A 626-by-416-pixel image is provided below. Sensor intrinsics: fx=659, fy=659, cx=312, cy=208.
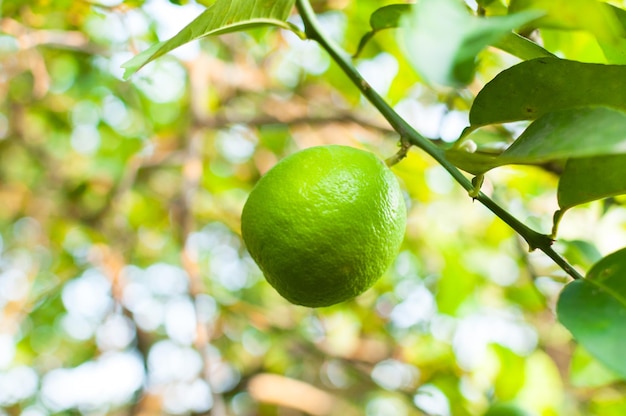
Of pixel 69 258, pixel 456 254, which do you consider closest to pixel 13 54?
pixel 69 258

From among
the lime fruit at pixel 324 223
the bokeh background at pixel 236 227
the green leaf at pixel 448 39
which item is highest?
the green leaf at pixel 448 39

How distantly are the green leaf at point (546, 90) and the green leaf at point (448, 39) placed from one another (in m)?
0.17

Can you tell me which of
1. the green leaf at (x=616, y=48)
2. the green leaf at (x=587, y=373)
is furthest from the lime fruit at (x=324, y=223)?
the green leaf at (x=587, y=373)

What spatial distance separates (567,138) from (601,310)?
0.20m

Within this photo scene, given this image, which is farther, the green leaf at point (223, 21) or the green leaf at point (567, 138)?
the green leaf at point (223, 21)

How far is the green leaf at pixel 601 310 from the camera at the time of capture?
→ 1.68ft

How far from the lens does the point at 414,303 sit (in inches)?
92.6

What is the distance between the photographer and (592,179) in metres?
0.64

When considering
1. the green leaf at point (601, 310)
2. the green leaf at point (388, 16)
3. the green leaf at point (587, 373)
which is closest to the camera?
the green leaf at point (601, 310)

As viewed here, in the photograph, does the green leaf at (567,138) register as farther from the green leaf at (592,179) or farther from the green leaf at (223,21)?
the green leaf at (223,21)

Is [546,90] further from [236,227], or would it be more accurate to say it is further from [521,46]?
[236,227]

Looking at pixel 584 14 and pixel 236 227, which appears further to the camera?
pixel 236 227

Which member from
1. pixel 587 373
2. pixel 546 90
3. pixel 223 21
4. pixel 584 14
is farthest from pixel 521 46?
pixel 587 373

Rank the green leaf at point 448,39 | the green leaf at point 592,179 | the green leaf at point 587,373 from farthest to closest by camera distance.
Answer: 1. the green leaf at point 587,373
2. the green leaf at point 592,179
3. the green leaf at point 448,39
